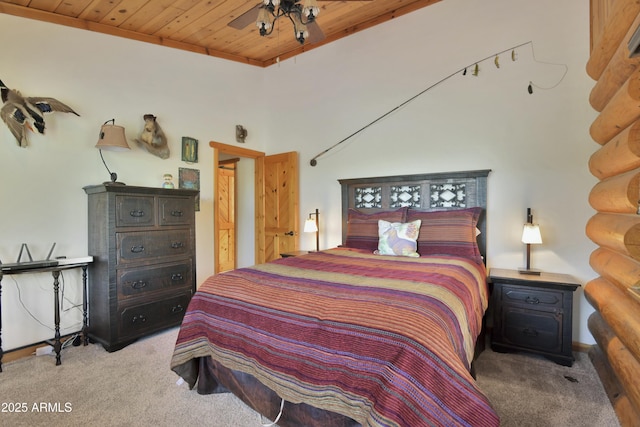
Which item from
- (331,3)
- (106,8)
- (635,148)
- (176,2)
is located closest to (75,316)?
(106,8)

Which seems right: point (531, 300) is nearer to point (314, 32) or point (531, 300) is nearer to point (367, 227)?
point (367, 227)

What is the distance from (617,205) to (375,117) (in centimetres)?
244

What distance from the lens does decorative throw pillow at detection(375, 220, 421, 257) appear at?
113 inches

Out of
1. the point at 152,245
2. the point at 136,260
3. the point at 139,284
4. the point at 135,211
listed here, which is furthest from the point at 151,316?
the point at 135,211

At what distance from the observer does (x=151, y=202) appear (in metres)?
3.02

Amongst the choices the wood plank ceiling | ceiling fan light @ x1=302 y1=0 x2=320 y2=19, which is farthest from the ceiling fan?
the wood plank ceiling

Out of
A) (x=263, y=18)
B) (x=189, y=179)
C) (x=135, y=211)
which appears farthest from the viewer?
(x=189, y=179)

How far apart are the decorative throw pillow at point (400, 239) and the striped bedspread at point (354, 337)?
2.14 feet

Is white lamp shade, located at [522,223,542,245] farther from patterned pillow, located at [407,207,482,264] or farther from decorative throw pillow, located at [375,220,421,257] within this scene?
decorative throw pillow, located at [375,220,421,257]

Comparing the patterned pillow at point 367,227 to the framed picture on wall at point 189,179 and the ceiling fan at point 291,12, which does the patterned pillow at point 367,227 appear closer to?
the ceiling fan at point 291,12

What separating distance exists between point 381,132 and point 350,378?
304 centimetres

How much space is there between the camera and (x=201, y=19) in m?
3.30

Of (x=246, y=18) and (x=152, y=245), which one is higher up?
(x=246, y=18)

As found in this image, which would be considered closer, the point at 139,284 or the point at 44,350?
the point at 44,350
